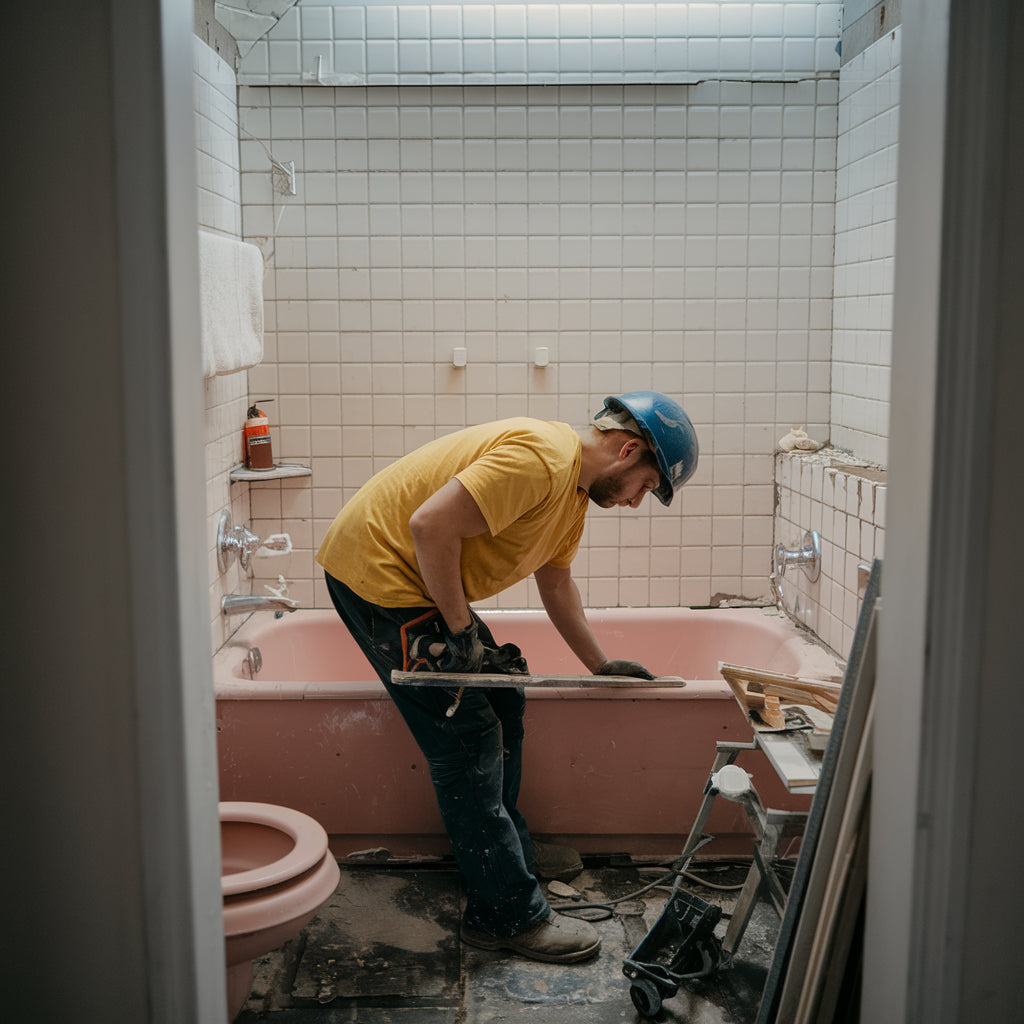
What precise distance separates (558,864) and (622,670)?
19.8 inches

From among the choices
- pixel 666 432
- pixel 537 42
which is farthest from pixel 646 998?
pixel 537 42

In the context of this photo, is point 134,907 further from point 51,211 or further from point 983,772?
point 983,772

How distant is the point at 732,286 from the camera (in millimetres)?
3477

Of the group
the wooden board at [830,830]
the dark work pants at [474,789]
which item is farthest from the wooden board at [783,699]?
the dark work pants at [474,789]

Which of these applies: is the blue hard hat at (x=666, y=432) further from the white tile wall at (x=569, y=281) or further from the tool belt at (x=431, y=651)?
the white tile wall at (x=569, y=281)

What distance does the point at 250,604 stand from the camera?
3.05m

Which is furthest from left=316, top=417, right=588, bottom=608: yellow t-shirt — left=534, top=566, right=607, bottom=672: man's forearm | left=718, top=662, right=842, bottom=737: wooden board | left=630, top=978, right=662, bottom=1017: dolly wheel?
left=630, top=978, right=662, bottom=1017: dolly wheel

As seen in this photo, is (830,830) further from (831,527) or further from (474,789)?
(831,527)

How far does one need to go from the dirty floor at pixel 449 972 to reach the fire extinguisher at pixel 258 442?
1342mm

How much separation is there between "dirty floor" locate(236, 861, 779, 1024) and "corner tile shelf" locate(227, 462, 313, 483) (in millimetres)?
1261

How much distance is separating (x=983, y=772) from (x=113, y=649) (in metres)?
1.01

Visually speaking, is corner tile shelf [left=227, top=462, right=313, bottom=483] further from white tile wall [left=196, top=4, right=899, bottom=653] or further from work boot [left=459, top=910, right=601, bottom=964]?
work boot [left=459, top=910, right=601, bottom=964]

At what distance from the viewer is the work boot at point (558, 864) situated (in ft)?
8.66

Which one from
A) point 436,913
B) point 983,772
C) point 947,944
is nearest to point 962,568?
point 983,772
